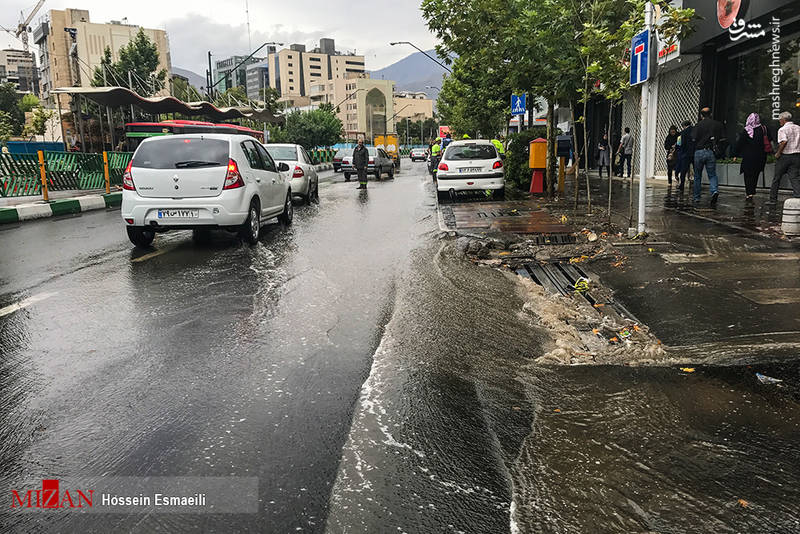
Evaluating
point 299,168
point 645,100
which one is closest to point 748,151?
point 645,100

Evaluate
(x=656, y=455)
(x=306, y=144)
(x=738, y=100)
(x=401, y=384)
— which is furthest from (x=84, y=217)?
(x=306, y=144)

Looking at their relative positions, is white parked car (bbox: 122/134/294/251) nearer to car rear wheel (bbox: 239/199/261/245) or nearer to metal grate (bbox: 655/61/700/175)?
car rear wheel (bbox: 239/199/261/245)

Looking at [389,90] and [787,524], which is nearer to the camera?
[787,524]

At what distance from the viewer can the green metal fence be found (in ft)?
56.8

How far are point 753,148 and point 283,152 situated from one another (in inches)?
468

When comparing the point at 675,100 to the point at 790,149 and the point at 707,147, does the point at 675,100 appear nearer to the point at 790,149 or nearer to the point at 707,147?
the point at 707,147

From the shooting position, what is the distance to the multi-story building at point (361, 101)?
165 m

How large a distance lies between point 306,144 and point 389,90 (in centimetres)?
8265

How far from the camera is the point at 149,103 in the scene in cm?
2923

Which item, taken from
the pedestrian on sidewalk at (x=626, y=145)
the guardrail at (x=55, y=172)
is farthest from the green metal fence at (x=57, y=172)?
the pedestrian on sidewalk at (x=626, y=145)

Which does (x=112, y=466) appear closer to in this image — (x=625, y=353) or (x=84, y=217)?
(x=625, y=353)

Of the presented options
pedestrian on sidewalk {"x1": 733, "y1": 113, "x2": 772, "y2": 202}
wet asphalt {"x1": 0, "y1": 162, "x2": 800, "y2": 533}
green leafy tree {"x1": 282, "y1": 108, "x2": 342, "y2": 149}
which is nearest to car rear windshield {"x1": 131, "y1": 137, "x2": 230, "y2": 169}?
wet asphalt {"x1": 0, "y1": 162, "x2": 800, "y2": 533}

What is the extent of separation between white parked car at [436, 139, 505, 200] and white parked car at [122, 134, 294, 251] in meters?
7.93

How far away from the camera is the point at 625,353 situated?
449cm
